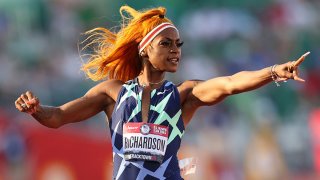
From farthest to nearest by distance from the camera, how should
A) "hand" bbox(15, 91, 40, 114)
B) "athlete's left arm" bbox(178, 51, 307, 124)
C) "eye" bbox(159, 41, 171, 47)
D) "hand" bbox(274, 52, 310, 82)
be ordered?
"eye" bbox(159, 41, 171, 47)
"hand" bbox(15, 91, 40, 114)
"athlete's left arm" bbox(178, 51, 307, 124)
"hand" bbox(274, 52, 310, 82)

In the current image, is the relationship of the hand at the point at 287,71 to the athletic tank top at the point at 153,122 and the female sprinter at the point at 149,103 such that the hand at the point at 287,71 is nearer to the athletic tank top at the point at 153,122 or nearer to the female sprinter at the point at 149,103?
the female sprinter at the point at 149,103

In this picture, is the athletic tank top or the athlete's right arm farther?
the athlete's right arm

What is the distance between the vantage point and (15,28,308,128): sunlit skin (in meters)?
6.73

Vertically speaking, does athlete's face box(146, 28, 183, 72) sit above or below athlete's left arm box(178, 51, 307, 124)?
above

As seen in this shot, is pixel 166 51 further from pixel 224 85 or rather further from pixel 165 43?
pixel 224 85

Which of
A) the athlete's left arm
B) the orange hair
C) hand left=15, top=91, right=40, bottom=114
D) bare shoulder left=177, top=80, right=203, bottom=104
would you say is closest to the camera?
the athlete's left arm

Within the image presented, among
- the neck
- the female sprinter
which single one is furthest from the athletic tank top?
the neck

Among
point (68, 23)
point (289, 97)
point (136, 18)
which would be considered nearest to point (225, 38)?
point (289, 97)

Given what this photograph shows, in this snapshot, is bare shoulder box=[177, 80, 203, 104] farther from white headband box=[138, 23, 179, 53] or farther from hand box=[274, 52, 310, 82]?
hand box=[274, 52, 310, 82]

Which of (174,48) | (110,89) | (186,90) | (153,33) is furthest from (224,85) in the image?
(110,89)

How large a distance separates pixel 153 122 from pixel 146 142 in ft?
0.53

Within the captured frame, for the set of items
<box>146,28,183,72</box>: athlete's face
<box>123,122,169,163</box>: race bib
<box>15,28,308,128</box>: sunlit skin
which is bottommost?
<box>123,122,169,163</box>: race bib

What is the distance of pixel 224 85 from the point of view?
671 cm

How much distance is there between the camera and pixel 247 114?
1546 centimetres
